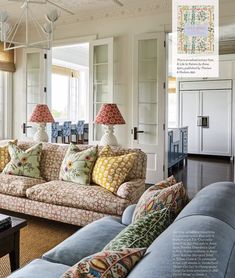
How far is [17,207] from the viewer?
10.7 ft

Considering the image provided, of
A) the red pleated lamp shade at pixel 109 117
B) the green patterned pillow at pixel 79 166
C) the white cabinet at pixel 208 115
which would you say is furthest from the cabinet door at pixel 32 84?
the white cabinet at pixel 208 115

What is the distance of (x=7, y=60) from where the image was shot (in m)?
5.88

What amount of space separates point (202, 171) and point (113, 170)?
3.80m

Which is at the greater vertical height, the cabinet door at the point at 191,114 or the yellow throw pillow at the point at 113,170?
the cabinet door at the point at 191,114

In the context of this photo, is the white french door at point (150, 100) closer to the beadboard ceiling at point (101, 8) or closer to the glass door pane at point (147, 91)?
the glass door pane at point (147, 91)

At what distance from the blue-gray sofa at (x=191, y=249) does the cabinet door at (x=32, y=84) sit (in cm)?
447

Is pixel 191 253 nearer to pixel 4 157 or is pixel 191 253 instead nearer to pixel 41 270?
pixel 41 270

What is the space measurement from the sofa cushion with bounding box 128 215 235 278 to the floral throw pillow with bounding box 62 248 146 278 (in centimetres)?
4

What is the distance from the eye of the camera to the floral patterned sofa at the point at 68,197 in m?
2.85

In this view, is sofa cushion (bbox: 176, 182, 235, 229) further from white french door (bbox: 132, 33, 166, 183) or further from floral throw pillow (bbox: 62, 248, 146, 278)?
white french door (bbox: 132, 33, 166, 183)

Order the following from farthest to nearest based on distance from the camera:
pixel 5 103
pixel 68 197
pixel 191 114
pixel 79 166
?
pixel 191 114 < pixel 5 103 < pixel 79 166 < pixel 68 197

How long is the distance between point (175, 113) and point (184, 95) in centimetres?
60

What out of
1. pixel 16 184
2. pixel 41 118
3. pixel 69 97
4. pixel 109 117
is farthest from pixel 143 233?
pixel 69 97

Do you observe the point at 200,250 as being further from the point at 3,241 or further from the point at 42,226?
the point at 42,226
